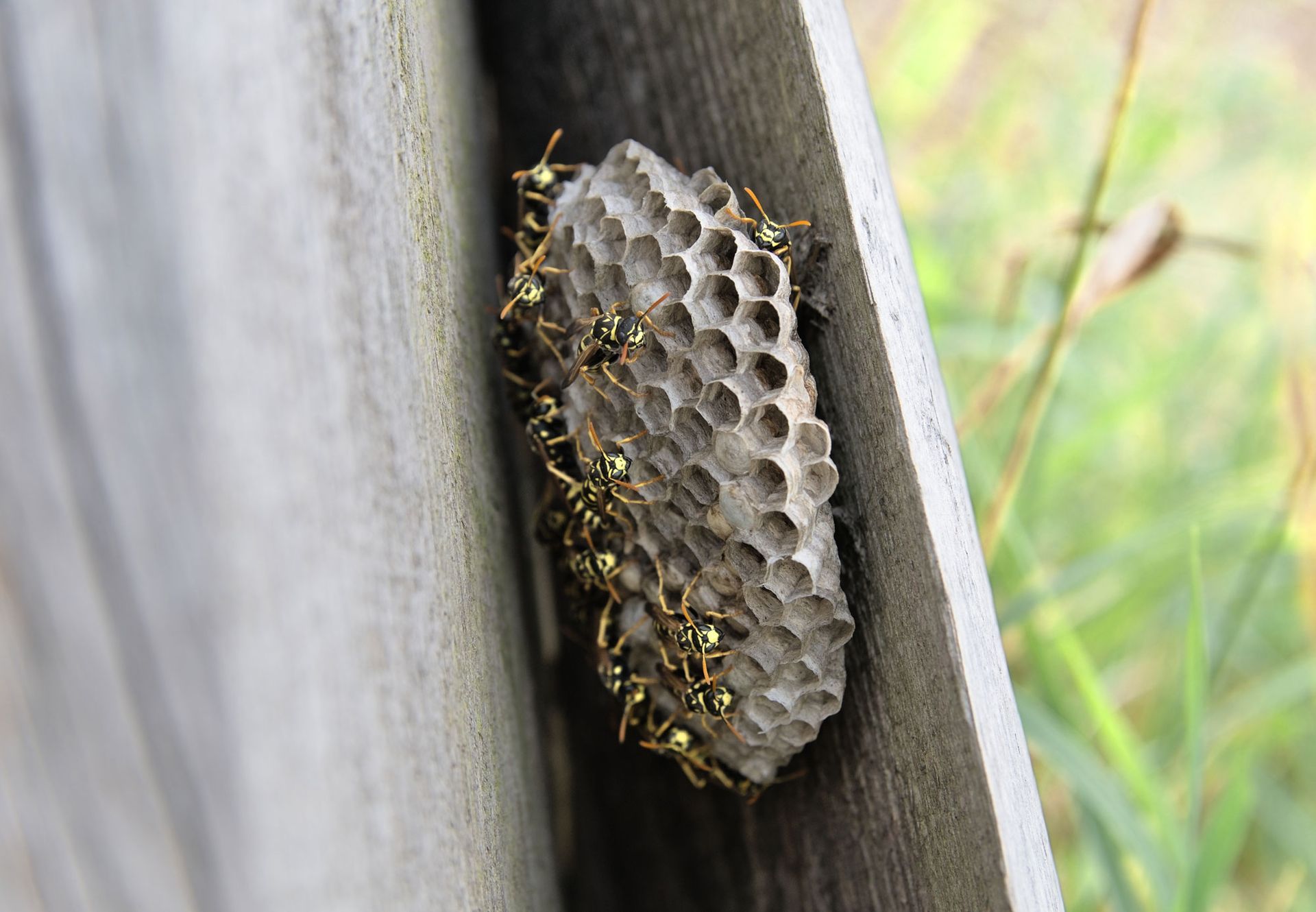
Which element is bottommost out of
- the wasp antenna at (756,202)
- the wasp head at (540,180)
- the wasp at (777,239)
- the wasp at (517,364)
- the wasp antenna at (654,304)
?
the wasp at (517,364)

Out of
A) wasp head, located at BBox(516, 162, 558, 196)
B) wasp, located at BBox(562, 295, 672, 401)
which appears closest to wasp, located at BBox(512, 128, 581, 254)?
wasp head, located at BBox(516, 162, 558, 196)

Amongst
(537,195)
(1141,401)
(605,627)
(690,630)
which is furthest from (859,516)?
(1141,401)

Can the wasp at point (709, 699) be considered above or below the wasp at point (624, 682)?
above

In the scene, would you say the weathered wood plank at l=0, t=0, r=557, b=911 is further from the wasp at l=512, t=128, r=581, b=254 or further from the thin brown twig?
the thin brown twig

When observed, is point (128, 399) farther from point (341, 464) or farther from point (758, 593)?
point (758, 593)

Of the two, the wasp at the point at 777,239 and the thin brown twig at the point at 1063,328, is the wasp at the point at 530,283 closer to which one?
the wasp at the point at 777,239

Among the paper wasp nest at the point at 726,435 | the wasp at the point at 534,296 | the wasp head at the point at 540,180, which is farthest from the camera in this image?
the wasp head at the point at 540,180

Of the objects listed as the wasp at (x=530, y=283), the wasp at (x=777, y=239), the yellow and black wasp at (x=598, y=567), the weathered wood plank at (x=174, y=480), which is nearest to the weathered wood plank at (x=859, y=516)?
Result: the wasp at (x=777, y=239)
